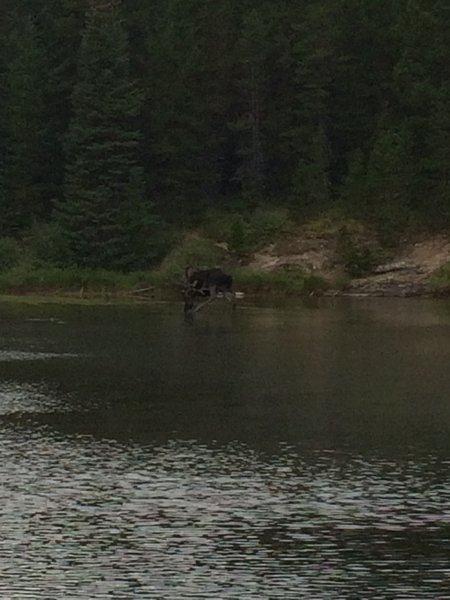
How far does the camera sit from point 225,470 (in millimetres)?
24188

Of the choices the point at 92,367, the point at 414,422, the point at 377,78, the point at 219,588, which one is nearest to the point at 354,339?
the point at 92,367

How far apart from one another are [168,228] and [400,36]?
654 inches

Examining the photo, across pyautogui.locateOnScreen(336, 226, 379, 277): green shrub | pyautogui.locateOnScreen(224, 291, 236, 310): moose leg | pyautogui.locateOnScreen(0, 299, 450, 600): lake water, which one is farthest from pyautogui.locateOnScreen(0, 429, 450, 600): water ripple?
pyautogui.locateOnScreen(336, 226, 379, 277): green shrub

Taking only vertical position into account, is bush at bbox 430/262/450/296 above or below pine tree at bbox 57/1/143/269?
below

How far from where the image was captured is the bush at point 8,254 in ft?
243

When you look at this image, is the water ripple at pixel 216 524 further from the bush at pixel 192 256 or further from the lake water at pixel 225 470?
the bush at pixel 192 256

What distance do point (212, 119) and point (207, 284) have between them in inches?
890

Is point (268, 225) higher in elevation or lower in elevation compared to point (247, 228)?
higher

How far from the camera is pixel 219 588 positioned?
1720cm

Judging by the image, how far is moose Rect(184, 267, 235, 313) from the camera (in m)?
61.2

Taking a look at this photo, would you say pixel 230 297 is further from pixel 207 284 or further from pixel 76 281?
pixel 76 281

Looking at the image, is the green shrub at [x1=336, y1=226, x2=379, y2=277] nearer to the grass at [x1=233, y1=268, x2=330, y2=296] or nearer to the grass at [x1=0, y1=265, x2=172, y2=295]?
the grass at [x1=233, y1=268, x2=330, y2=296]

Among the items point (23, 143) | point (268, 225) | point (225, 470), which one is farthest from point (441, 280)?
point (225, 470)

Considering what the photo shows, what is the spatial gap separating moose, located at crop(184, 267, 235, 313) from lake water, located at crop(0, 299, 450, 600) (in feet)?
50.1
